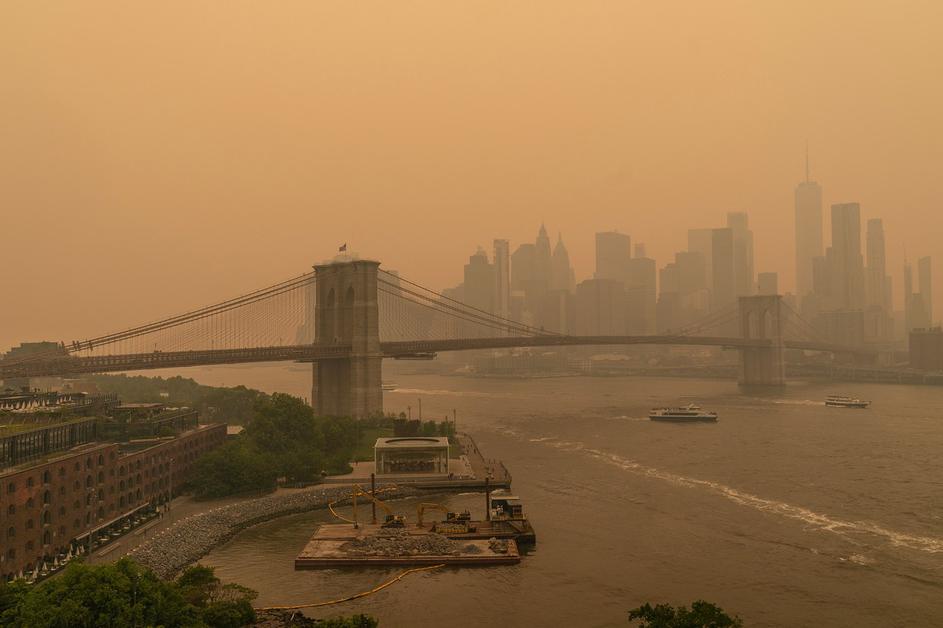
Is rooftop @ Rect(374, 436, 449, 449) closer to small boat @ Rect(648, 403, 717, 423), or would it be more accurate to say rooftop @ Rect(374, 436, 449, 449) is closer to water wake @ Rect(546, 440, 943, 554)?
water wake @ Rect(546, 440, 943, 554)

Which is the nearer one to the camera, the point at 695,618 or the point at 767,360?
the point at 695,618

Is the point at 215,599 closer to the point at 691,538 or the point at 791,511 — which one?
the point at 691,538

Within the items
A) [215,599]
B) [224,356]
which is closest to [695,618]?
[215,599]

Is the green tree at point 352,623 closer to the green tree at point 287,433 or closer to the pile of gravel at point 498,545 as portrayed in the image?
the pile of gravel at point 498,545

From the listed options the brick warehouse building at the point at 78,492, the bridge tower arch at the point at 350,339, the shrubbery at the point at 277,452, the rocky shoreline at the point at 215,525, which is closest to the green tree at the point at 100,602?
the brick warehouse building at the point at 78,492

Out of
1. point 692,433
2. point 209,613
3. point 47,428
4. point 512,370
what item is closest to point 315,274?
point 692,433
